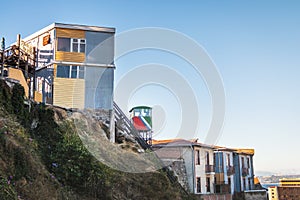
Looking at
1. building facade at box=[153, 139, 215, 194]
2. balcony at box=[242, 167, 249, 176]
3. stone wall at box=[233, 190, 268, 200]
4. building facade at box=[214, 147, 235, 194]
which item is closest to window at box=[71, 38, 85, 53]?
building facade at box=[153, 139, 215, 194]

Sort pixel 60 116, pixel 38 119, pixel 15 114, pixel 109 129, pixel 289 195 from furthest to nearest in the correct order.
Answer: pixel 289 195, pixel 109 129, pixel 60 116, pixel 38 119, pixel 15 114

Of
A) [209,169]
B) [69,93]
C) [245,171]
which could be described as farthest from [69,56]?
[245,171]

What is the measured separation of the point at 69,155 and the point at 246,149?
93.7ft

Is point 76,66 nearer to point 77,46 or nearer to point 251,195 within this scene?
point 77,46

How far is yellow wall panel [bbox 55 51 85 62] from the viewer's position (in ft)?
78.4

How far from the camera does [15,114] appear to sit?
16719mm

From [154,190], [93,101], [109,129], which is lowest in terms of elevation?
[154,190]

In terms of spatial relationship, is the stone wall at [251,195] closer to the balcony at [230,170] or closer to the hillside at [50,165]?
the balcony at [230,170]

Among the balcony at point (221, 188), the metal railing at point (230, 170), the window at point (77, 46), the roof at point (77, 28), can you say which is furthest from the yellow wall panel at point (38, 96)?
the metal railing at point (230, 170)

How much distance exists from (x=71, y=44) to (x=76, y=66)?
58.9 inches

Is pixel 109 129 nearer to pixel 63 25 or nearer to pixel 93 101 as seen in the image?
pixel 93 101

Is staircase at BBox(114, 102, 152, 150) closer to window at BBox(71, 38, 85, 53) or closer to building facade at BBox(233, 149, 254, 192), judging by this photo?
window at BBox(71, 38, 85, 53)

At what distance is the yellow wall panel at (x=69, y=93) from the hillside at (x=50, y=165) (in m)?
2.16

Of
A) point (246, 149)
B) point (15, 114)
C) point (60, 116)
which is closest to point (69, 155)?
point (15, 114)
